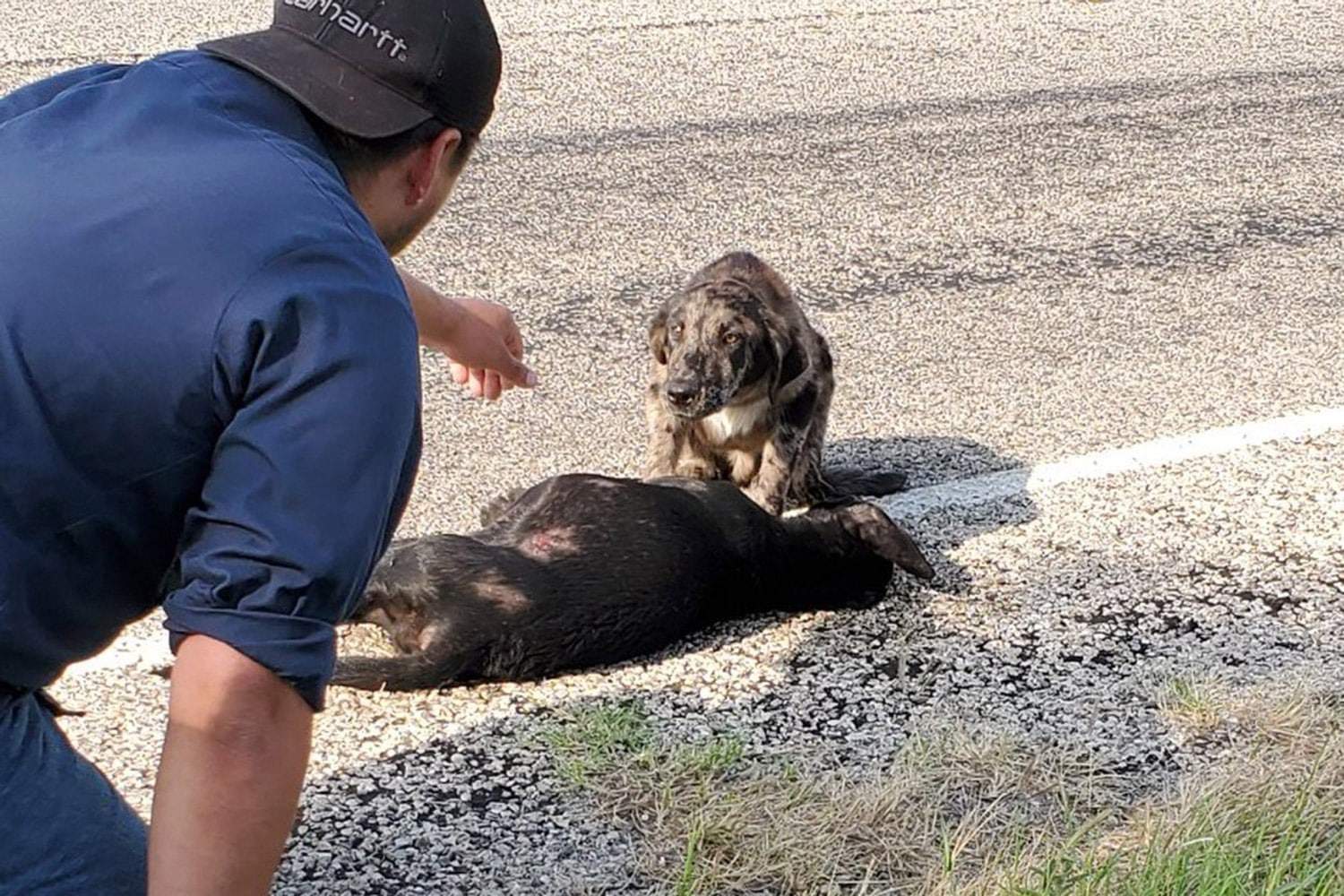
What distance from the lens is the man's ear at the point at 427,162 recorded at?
8.59 feet

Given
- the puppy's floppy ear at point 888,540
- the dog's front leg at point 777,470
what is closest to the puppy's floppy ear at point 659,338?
the dog's front leg at point 777,470

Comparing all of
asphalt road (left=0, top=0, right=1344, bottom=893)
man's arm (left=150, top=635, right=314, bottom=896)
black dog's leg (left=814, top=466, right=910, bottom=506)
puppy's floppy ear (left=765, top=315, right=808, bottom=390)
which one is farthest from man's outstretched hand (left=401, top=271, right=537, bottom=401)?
puppy's floppy ear (left=765, top=315, right=808, bottom=390)

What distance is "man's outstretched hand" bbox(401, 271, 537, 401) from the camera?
3.47 meters

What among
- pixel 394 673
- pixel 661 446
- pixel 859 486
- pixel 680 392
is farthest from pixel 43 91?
pixel 859 486

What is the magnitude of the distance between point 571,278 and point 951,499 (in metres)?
2.00

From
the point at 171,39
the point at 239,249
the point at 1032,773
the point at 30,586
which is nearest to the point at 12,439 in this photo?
the point at 30,586

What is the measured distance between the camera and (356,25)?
2.56 meters

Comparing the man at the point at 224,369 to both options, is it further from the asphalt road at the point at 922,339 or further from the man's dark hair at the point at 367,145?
the asphalt road at the point at 922,339

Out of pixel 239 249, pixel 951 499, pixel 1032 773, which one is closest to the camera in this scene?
pixel 239 249

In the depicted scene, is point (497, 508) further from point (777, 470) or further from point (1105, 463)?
point (1105, 463)

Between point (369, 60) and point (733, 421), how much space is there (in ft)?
12.6

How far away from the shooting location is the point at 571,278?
23.5 ft

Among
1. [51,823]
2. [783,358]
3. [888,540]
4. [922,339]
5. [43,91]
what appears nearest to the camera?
[43,91]

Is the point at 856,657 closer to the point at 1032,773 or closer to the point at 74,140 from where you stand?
the point at 1032,773
